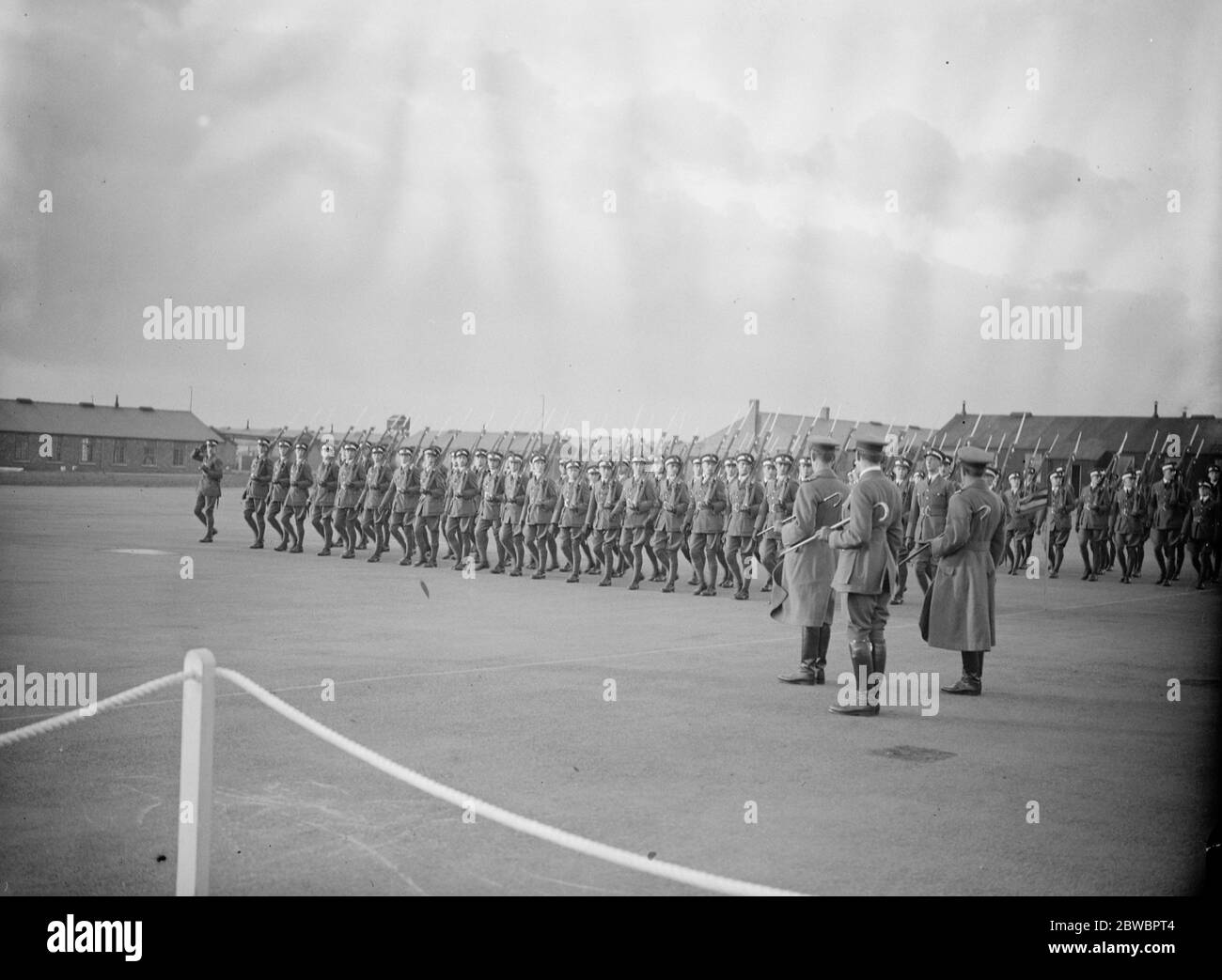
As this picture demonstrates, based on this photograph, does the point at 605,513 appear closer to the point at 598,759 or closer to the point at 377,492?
the point at 377,492

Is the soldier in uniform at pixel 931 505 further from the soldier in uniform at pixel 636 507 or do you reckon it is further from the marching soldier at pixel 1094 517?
the marching soldier at pixel 1094 517

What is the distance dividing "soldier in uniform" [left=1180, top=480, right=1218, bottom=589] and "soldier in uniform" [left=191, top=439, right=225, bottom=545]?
58.2 feet

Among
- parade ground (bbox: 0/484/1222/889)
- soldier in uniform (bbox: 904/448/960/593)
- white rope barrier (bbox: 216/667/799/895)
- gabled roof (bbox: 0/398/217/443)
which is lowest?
parade ground (bbox: 0/484/1222/889)

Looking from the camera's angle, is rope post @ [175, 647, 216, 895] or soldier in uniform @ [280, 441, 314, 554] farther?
soldier in uniform @ [280, 441, 314, 554]

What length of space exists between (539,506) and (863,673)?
37.8 ft

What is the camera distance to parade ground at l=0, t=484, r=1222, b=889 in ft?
16.2

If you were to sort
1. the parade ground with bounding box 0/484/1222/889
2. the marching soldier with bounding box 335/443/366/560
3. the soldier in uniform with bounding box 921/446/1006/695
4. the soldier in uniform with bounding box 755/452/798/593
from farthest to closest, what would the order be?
the marching soldier with bounding box 335/443/366/560
the soldier in uniform with bounding box 755/452/798/593
the soldier in uniform with bounding box 921/446/1006/695
the parade ground with bounding box 0/484/1222/889

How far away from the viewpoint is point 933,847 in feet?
17.3

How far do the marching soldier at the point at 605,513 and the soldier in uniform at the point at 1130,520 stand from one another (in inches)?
395

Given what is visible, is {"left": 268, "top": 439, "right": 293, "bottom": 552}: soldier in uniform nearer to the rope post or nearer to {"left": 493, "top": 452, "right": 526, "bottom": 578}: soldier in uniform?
{"left": 493, "top": 452, "right": 526, "bottom": 578}: soldier in uniform

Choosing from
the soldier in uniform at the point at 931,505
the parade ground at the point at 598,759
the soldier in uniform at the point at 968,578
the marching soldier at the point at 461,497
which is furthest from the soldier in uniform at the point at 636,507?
the soldier in uniform at the point at 968,578

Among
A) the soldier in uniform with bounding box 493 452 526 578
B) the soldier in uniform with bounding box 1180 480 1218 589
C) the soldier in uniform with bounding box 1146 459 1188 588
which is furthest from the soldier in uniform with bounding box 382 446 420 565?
the soldier in uniform with bounding box 1180 480 1218 589
